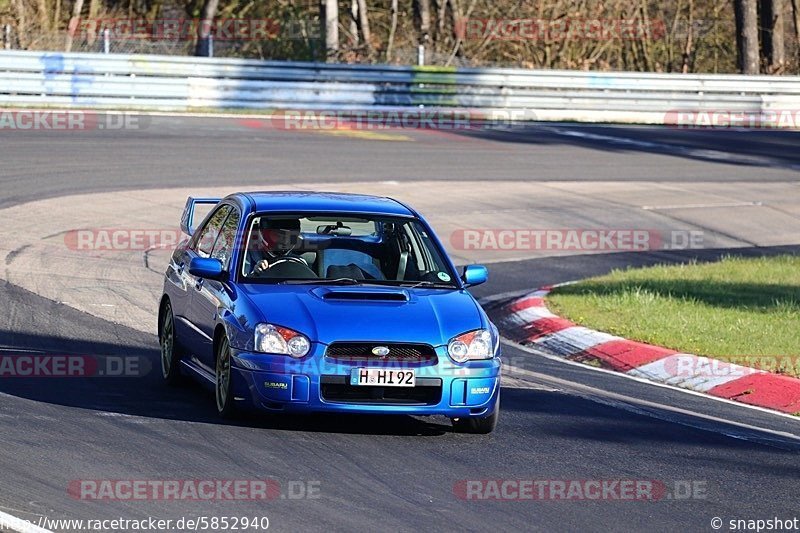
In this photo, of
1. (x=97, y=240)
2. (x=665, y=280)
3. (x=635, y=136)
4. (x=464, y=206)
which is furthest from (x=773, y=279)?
(x=635, y=136)

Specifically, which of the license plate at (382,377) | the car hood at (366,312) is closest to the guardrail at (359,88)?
the car hood at (366,312)

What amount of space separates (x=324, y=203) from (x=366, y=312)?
1.47 metres

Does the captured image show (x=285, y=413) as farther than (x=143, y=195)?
No

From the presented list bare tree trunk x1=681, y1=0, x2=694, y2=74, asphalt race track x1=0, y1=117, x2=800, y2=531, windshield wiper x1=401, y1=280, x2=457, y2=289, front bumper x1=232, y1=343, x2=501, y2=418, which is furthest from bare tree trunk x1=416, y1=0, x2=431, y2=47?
front bumper x1=232, y1=343, x2=501, y2=418

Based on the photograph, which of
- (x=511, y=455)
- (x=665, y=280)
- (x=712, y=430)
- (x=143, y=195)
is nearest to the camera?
(x=511, y=455)

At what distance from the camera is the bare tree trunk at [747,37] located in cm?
4178

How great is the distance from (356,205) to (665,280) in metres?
6.65

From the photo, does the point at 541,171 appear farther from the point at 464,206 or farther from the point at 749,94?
the point at 749,94

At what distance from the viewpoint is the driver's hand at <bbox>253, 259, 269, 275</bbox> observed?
909cm

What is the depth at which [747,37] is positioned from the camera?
137ft

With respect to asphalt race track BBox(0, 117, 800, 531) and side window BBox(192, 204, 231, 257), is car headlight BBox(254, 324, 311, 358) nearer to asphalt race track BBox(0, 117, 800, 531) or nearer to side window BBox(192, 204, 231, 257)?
asphalt race track BBox(0, 117, 800, 531)

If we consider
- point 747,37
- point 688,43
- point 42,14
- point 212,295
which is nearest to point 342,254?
point 212,295

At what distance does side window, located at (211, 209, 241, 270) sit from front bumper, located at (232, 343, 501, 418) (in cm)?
121

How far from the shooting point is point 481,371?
8383mm
